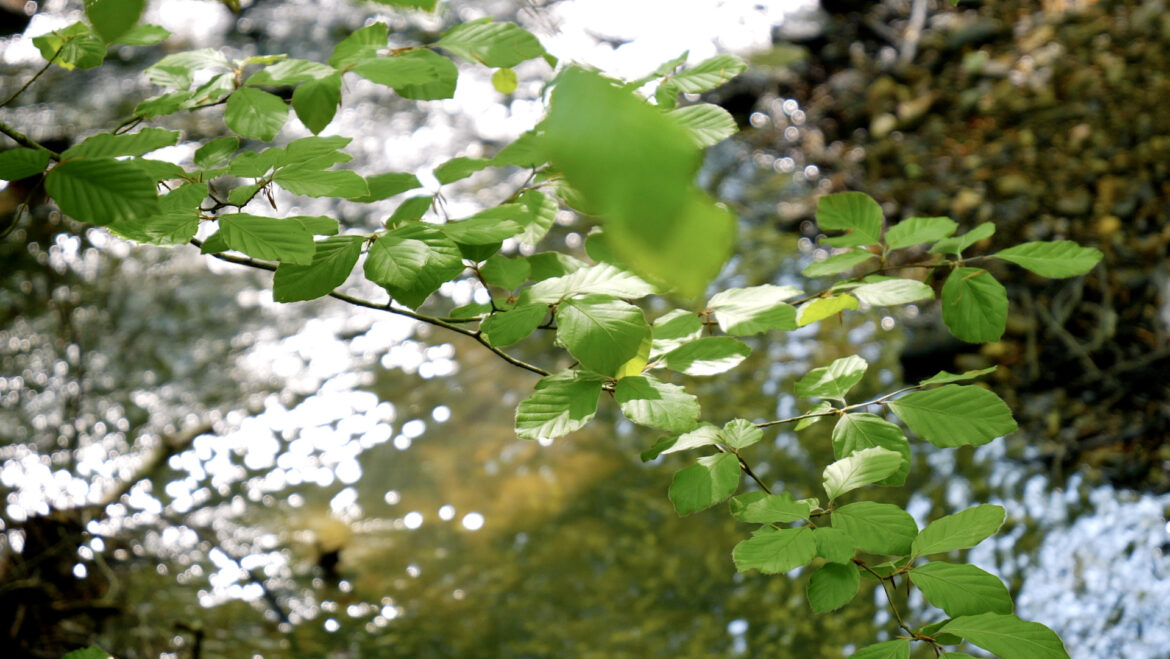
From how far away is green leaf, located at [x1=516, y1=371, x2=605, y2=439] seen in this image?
31.4 inches

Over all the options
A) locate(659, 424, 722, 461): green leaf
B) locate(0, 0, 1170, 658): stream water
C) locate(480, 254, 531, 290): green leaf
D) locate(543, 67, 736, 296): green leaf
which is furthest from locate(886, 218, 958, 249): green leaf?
locate(0, 0, 1170, 658): stream water

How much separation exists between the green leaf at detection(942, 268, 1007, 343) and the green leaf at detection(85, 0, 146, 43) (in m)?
0.86

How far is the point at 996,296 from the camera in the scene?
92 centimetres

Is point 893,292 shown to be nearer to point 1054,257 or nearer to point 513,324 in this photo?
point 1054,257

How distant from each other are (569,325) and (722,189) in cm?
344

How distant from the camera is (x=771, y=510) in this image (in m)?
0.79

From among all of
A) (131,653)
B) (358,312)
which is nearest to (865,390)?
(358,312)

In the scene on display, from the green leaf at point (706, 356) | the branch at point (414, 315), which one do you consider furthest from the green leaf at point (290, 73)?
the green leaf at point (706, 356)

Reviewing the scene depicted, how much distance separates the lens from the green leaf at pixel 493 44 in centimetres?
101

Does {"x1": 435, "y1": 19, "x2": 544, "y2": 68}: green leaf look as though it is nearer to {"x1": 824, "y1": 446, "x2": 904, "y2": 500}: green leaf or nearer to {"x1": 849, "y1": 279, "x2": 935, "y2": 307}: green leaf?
{"x1": 849, "y1": 279, "x2": 935, "y2": 307}: green leaf

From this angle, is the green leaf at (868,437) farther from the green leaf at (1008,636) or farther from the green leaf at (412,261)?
the green leaf at (412,261)

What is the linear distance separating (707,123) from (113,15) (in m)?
0.75

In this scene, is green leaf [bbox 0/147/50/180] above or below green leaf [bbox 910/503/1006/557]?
above

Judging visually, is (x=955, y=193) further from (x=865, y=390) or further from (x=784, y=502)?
(x=784, y=502)
